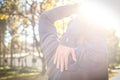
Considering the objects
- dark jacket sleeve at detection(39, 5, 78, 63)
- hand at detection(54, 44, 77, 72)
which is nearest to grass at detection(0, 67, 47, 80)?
dark jacket sleeve at detection(39, 5, 78, 63)

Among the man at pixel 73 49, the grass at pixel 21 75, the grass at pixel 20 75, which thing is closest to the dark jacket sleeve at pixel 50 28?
the man at pixel 73 49

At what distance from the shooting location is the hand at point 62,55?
4.56 ft

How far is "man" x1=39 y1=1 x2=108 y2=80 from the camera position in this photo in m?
1.42

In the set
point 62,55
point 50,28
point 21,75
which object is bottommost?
point 21,75

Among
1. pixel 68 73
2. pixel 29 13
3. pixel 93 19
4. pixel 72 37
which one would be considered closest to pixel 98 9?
pixel 93 19

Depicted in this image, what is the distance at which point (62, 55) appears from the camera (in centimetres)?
139

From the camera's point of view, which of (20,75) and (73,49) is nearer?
(73,49)

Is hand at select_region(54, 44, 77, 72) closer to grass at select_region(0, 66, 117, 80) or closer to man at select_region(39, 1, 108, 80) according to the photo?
man at select_region(39, 1, 108, 80)

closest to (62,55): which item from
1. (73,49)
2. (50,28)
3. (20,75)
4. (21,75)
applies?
(73,49)

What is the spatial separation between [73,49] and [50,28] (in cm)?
21

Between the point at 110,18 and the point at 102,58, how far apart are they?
22cm

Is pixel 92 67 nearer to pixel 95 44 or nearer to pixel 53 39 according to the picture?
pixel 95 44

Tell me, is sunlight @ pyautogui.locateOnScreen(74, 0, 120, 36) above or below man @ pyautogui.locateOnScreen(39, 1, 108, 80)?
above

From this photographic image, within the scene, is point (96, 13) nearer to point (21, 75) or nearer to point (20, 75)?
point (20, 75)
